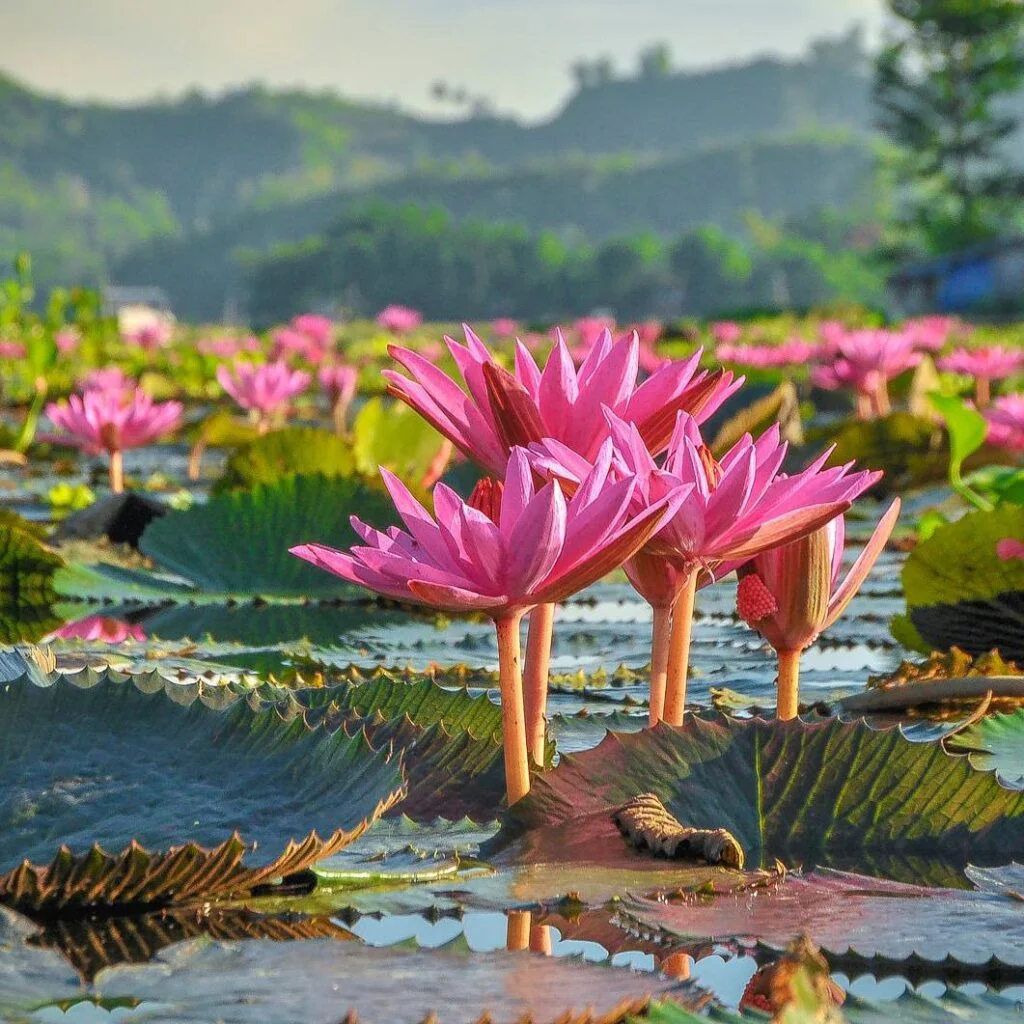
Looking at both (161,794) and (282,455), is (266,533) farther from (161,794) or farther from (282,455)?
(161,794)

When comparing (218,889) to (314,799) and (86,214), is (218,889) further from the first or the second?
(86,214)

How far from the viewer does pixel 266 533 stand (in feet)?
9.14

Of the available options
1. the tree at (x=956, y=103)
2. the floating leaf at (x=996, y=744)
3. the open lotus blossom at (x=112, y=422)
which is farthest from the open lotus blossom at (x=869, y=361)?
the tree at (x=956, y=103)

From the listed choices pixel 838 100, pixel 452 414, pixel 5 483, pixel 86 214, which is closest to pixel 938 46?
pixel 5 483

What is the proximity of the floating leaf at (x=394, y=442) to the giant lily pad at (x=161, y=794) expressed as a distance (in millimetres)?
2373

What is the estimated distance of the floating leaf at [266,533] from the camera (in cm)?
274

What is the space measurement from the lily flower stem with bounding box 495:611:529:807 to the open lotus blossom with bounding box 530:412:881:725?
107 mm

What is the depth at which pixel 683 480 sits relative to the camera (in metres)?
1.01

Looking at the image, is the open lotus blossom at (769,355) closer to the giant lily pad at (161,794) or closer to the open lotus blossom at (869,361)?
the open lotus blossom at (869,361)

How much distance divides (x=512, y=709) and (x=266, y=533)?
1.82 m

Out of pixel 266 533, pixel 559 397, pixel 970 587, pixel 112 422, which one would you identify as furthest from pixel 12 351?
pixel 559 397

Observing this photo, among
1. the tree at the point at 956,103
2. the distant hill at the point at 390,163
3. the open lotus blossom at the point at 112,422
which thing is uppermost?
the distant hill at the point at 390,163

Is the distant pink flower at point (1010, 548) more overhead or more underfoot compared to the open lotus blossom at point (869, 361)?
more underfoot

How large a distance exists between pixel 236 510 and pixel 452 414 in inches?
66.2
